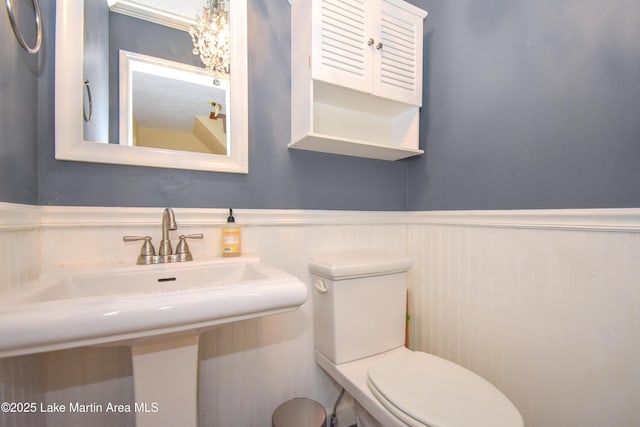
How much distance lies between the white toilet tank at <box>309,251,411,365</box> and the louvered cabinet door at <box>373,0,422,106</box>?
742 mm

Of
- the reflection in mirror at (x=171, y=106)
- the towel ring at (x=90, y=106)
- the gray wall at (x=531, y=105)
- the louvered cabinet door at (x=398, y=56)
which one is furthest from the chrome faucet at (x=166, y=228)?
the gray wall at (x=531, y=105)

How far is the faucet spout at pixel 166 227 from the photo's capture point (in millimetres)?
888

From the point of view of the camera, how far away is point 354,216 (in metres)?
1.31

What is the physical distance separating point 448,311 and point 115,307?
1.23 m

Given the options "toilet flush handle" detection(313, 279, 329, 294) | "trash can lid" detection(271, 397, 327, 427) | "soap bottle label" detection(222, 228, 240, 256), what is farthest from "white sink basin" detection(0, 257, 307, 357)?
"trash can lid" detection(271, 397, 327, 427)

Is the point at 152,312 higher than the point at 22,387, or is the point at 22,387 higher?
the point at 152,312

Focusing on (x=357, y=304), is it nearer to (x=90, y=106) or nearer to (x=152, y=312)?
(x=152, y=312)

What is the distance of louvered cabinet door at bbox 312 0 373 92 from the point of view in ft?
3.28

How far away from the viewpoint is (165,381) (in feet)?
2.27

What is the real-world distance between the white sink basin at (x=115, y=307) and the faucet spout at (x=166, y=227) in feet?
0.38

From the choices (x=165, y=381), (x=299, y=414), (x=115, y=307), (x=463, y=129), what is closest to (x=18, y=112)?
(x=115, y=307)

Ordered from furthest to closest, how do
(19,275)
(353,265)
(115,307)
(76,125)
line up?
(353,265)
(76,125)
(19,275)
(115,307)

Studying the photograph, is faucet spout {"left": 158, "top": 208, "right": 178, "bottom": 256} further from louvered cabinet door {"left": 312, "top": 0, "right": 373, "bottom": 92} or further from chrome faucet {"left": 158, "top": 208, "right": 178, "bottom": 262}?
louvered cabinet door {"left": 312, "top": 0, "right": 373, "bottom": 92}

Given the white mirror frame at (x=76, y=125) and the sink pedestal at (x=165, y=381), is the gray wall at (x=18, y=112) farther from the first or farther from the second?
the sink pedestal at (x=165, y=381)
